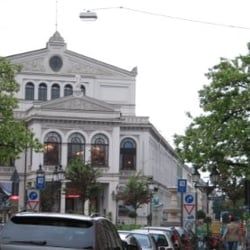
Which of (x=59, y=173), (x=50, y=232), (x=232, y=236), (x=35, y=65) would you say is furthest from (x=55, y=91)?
(x=50, y=232)

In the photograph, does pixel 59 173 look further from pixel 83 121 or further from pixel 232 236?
pixel 83 121

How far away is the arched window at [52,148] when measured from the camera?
98.8m

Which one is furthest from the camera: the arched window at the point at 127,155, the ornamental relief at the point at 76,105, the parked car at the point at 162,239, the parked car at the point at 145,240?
the arched window at the point at 127,155

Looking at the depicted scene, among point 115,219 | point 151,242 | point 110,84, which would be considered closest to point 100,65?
point 110,84

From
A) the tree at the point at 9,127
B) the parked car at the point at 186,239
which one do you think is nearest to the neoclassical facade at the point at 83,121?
the tree at the point at 9,127

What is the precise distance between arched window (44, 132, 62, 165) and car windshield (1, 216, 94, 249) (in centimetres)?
8626

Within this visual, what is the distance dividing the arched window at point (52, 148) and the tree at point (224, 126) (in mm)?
62226

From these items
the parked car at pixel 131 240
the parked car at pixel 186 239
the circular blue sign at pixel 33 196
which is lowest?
the parked car at pixel 186 239

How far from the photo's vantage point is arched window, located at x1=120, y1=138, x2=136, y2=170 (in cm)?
10594

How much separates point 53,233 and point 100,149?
88462 millimetres

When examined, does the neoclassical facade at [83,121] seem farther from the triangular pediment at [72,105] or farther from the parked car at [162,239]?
the parked car at [162,239]

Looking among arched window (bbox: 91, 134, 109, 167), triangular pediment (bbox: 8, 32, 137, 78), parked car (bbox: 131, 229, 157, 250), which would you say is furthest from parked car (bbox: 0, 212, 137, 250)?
triangular pediment (bbox: 8, 32, 137, 78)

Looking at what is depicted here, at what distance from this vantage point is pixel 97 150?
101 m

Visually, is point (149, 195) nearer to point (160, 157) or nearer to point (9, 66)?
point (160, 157)
